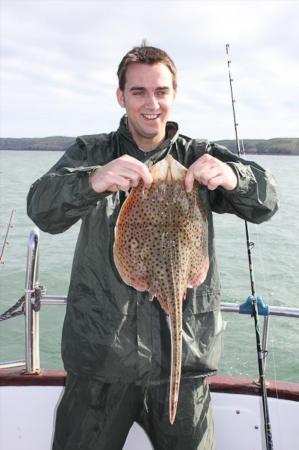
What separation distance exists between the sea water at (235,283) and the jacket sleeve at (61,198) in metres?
2.21

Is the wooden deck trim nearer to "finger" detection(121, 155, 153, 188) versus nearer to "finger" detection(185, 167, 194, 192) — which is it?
"finger" detection(185, 167, 194, 192)

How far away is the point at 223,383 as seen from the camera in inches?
141

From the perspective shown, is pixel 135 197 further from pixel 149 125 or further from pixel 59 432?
pixel 59 432

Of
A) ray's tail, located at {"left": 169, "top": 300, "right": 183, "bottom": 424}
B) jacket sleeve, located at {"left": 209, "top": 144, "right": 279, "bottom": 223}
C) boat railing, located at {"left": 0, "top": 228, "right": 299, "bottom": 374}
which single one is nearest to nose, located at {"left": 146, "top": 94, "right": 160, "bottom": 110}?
jacket sleeve, located at {"left": 209, "top": 144, "right": 279, "bottom": 223}

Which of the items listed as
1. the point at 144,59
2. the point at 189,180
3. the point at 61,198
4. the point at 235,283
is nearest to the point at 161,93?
the point at 144,59

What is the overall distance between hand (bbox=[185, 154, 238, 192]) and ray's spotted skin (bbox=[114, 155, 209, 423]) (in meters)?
0.05

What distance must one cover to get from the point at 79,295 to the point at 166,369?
2.02 feet

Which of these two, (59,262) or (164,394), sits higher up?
(59,262)

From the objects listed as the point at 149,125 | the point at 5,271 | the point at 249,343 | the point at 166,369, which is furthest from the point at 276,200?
the point at 5,271

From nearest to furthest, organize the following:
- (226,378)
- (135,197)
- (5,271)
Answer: (135,197), (226,378), (5,271)

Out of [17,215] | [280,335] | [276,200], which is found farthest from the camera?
[17,215]

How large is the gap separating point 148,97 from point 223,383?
2157 millimetres

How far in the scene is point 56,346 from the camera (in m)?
10.9

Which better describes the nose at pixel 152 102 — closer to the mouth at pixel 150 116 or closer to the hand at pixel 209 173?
the mouth at pixel 150 116
